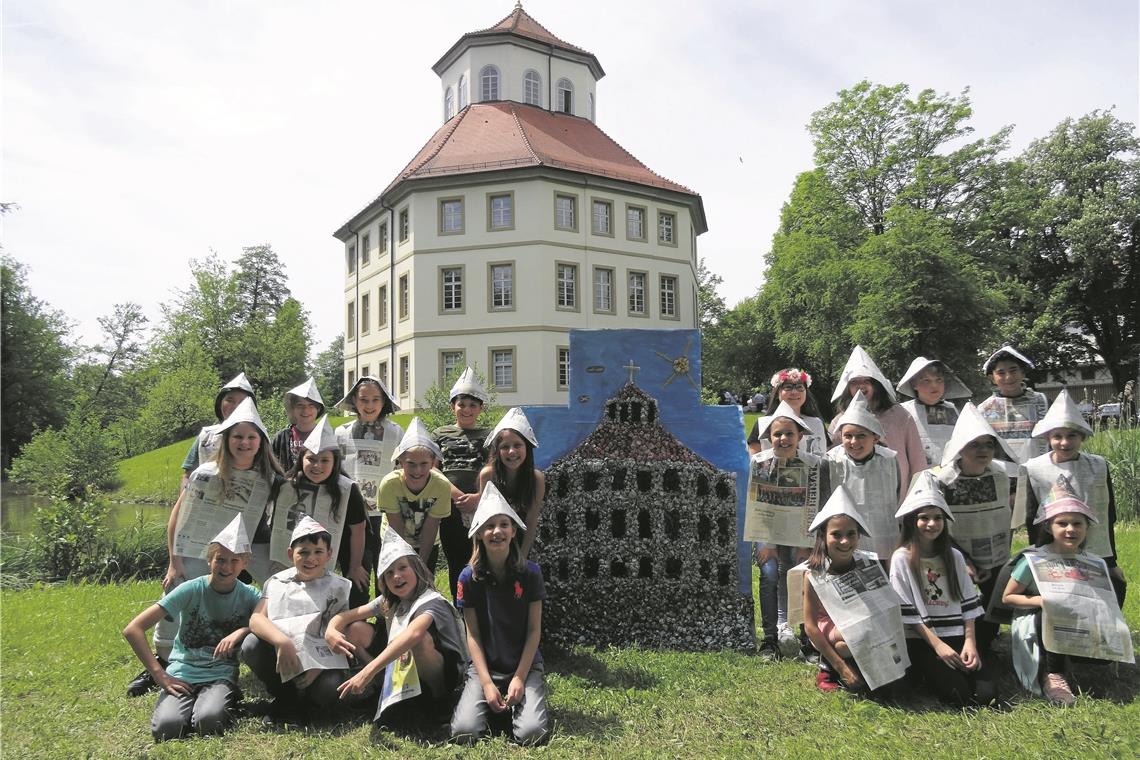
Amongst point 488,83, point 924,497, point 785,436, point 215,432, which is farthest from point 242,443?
point 488,83

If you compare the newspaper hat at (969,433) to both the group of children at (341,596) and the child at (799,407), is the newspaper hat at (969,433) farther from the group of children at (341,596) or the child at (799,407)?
the group of children at (341,596)

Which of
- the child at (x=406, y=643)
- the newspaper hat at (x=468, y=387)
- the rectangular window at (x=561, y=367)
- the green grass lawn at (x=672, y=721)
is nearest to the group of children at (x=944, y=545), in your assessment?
the green grass lawn at (x=672, y=721)

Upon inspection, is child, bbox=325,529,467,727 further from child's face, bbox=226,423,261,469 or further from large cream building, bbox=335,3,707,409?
large cream building, bbox=335,3,707,409

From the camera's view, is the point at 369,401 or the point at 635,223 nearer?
the point at 369,401

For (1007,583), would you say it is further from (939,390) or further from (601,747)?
(601,747)

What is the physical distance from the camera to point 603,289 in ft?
112

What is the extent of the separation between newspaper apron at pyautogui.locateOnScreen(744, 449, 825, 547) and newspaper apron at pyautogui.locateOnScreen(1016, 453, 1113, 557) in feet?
4.42

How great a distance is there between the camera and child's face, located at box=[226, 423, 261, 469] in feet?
16.2

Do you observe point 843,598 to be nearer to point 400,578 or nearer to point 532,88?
point 400,578

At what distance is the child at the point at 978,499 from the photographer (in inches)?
192

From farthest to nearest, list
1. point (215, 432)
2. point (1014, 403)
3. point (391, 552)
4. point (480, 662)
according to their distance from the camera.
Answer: point (1014, 403)
point (215, 432)
point (391, 552)
point (480, 662)

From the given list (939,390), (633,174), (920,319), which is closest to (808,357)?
(920,319)

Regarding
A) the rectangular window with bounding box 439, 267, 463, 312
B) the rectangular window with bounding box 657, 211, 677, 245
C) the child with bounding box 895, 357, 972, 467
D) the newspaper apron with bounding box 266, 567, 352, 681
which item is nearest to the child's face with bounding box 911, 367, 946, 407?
the child with bounding box 895, 357, 972, 467

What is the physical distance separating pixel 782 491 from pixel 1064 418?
182cm
